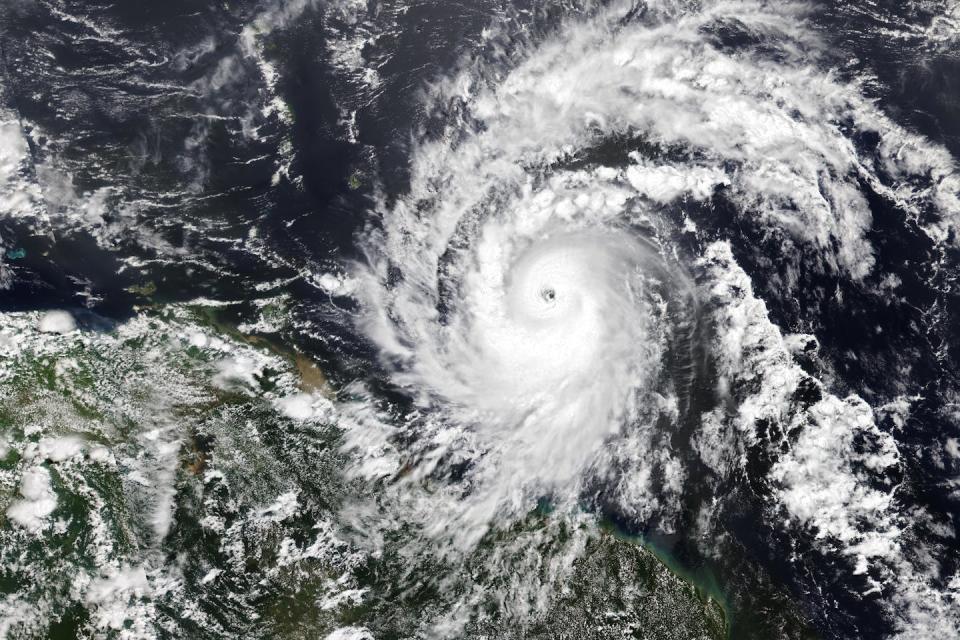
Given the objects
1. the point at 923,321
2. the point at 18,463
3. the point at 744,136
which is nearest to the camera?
the point at 18,463

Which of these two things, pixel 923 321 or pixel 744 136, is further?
pixel 744 136

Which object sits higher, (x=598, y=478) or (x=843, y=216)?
(x=843, y=216)

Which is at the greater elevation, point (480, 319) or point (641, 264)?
point (641, 264)

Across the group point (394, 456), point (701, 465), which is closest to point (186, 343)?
point (394, 456)

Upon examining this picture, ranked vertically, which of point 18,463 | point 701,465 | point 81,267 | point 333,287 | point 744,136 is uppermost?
point 744,136

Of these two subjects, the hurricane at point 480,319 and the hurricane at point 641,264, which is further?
the hurricane at point 641,264

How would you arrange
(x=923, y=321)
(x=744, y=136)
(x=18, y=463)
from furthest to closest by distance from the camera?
(x=744, y=136) → (x=923, y=321) → (x=18, y=463)

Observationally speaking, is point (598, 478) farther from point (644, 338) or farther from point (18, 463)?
point (18, 463)

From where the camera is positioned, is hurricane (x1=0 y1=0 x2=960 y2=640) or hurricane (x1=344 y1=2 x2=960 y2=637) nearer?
hurricane (x1=0 y1=0 x2=960 y2=640)

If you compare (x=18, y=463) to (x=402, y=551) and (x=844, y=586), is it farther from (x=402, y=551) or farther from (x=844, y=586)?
(x=844, y=586)

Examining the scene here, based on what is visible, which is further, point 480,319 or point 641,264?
point 641,264
